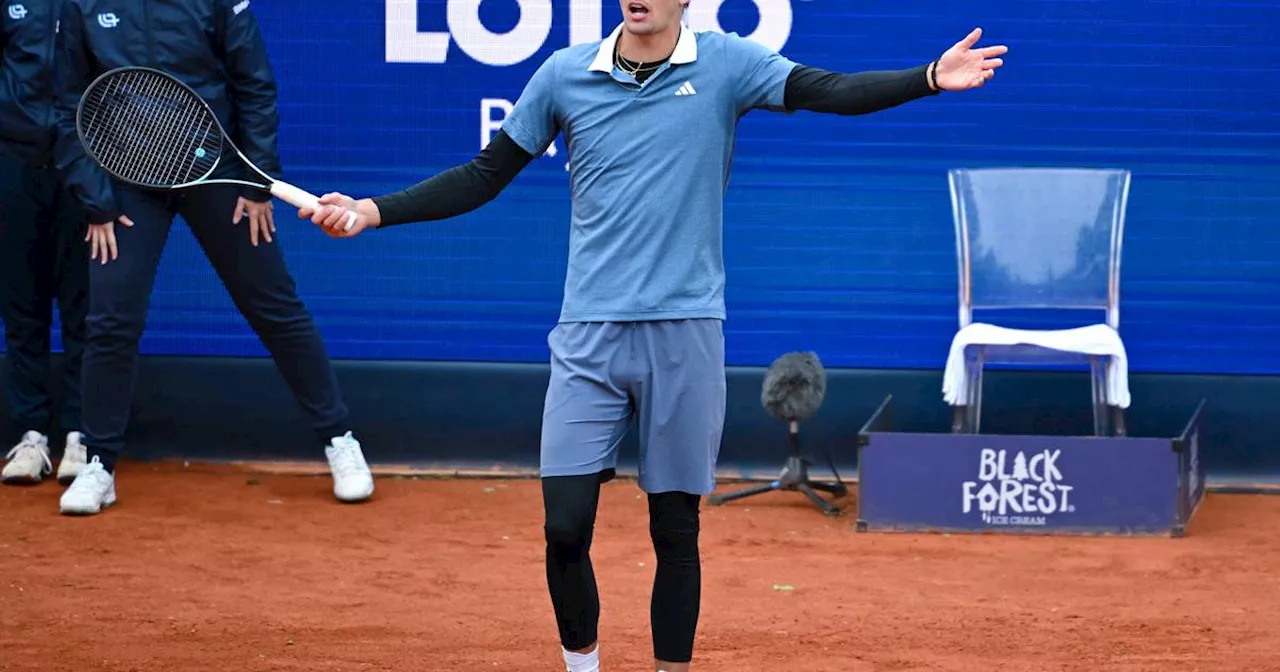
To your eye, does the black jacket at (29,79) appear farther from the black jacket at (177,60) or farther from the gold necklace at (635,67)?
the gold necklace at (635,67)

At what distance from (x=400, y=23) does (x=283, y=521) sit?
232 cm

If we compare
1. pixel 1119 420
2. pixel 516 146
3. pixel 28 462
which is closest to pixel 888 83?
pixel 516 146

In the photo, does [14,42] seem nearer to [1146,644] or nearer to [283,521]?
[283,521]

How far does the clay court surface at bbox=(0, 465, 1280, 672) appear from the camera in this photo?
5281 mm

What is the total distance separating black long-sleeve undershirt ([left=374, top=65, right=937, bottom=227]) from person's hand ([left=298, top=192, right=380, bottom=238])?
0.13 feet

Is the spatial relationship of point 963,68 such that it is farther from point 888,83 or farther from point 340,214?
point 340,214

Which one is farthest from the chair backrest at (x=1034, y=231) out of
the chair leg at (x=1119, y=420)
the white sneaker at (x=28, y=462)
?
the white sneaker at (x=28, y=462)

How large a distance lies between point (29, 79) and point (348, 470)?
2.09 meters

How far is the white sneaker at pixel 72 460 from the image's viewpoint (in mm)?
7727

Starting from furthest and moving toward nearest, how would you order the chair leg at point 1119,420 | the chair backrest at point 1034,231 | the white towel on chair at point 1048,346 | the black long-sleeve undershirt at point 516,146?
the chair backrest at point 1034,231 → the chair leg at point 1119,420 → the white towel on chair at point 1048,346 → the black long-sleeve undershirt at point 516,146

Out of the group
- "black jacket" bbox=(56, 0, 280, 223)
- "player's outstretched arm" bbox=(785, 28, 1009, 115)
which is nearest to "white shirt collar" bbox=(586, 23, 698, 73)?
"player's outstretched arm" bbox=(785, 28, 1009, 115)

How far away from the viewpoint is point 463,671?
5.07 metres

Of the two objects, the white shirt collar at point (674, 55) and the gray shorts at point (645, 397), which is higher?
the white shirt collar at point (674, 55)

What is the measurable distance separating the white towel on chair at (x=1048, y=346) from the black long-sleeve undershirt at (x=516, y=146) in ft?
9.77
